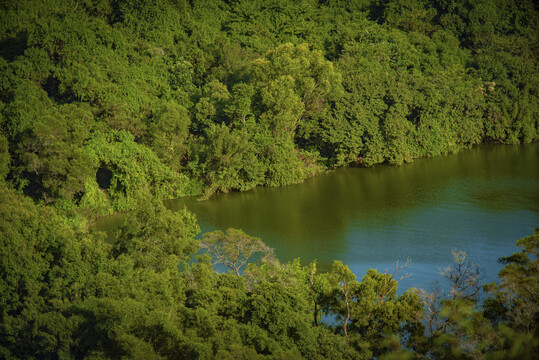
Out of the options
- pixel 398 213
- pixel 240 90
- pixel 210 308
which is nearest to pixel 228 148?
pixel 240 90

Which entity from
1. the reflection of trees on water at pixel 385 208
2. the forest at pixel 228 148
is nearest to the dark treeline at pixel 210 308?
the forest at pixel 228 148

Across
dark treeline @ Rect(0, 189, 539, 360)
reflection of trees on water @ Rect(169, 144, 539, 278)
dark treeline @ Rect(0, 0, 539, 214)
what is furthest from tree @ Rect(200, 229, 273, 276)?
dark treeline @ Rect(0, 0, 539, 214)

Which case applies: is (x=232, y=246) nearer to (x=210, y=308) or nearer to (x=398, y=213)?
(x=210, y=308)

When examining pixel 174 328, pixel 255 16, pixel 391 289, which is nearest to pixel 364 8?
pixel 255 16

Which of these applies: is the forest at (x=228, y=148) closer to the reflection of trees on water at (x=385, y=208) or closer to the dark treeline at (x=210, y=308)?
the dark treeline at (x=210, y=308)

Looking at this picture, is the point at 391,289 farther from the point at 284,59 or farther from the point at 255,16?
the point at 255,16

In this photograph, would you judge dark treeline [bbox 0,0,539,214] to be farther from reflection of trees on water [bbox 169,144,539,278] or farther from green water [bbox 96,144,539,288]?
green water [bbox 96,144,539,288]
